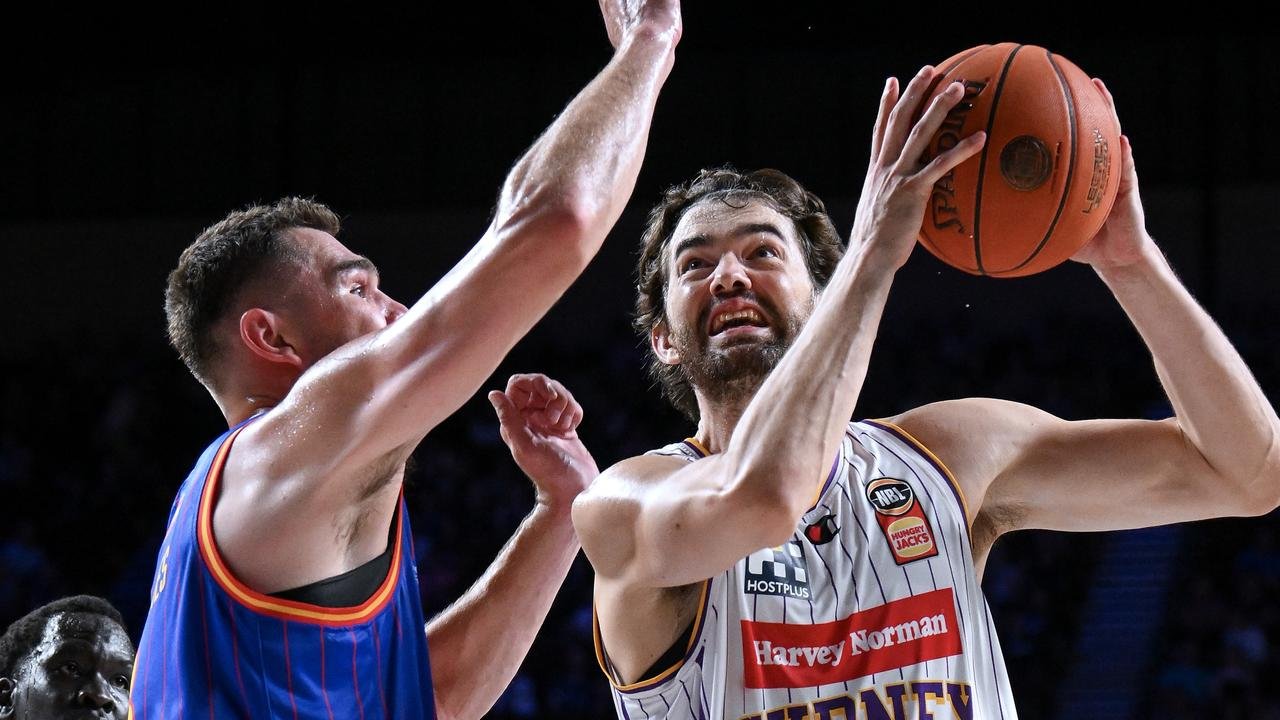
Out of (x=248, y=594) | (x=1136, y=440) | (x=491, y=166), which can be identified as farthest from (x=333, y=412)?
(x=491, y=166)

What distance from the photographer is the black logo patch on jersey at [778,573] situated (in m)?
3.04

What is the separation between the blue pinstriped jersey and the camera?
2635mm

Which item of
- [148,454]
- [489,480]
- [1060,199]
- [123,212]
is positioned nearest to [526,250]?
[1060,199]

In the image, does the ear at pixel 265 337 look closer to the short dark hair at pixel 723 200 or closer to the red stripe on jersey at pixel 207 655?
the red stripe on jersey at pixel 207 655

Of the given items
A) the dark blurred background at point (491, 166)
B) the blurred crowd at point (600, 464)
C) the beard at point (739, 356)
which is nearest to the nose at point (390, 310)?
the beard at point (739, 356)

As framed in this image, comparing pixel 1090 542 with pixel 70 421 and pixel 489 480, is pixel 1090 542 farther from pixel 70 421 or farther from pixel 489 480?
pixel 70 421

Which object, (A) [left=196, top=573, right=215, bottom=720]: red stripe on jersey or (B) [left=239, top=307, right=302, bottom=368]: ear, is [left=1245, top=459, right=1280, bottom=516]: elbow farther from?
(A) [left=196, top=573, right=215, bottom=720]: red stripe on jersey

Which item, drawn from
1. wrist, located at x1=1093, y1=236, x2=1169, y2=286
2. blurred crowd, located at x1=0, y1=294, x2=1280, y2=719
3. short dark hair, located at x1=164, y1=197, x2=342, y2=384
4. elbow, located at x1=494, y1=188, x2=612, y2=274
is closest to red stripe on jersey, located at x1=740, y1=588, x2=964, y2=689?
wrist, located at x1=1093, y1=236, x2=1169, y2=286

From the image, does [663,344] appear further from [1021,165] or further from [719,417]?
[1021,165]

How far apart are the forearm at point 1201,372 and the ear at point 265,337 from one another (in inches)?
72.8

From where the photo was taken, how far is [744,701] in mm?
2914

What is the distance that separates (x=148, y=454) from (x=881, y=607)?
36.3ft

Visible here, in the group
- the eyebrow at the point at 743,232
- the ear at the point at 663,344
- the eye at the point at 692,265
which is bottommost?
the ear at the point at 663,344

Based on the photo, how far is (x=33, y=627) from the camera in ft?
13.4
